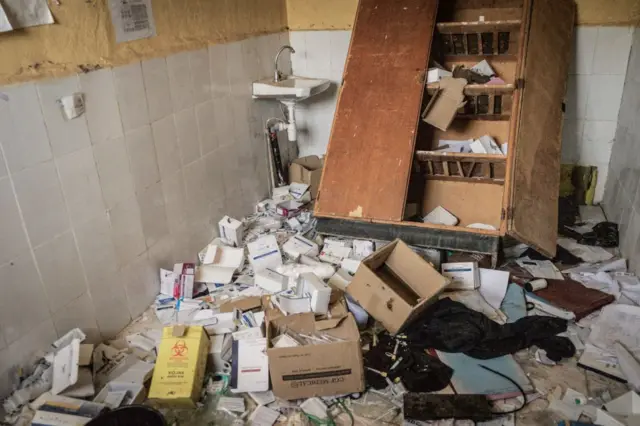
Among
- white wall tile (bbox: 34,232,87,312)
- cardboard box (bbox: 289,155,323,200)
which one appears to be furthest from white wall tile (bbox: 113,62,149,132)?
cardboard box (bbox: 289,155,323,200)

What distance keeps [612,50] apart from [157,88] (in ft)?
8.88

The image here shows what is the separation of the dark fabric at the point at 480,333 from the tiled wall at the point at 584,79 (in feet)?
5.18

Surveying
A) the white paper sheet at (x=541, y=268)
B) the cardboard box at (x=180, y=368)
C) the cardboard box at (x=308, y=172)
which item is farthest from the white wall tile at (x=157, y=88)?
the white paper sheet at (x=541, y=268)

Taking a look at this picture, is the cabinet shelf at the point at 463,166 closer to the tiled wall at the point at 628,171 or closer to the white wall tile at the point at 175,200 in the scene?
the tiled wall at the point at 628,171

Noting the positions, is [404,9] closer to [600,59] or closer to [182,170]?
[600,59]

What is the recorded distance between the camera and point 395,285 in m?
2.36

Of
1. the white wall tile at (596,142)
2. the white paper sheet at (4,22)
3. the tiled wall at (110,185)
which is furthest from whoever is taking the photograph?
the white wall tile at (596,142)

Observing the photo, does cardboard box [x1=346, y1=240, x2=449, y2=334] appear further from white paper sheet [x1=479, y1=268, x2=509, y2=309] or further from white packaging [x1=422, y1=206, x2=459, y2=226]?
white packaging [x1=422, y1=206, x2=459, y2=226]

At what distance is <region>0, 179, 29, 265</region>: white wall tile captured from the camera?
65.9 inches

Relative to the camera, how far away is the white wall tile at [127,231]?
7.04 ft

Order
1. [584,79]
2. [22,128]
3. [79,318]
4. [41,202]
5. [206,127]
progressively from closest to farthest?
[22,128], [41,202], [79,318], [206,127], [584,79]

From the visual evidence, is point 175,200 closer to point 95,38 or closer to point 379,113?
point 95,38

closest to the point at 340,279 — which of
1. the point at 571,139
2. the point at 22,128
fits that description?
the point at 22,128

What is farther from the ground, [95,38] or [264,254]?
[95,38]
